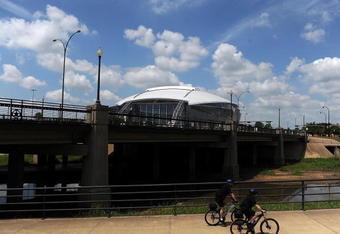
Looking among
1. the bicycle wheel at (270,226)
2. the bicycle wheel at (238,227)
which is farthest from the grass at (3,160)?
the bicycle wheel at (270,226)

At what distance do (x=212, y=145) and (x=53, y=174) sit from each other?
869 inches

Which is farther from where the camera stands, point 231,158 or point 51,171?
point 51,171

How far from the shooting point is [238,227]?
8297 millimetres

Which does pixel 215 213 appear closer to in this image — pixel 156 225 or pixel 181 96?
pixel 156 225

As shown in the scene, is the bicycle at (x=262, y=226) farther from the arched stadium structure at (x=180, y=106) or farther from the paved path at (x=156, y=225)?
the arched stadium structure at (x=180, y=106)

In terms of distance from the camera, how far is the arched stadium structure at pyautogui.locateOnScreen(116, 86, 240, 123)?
247 feet

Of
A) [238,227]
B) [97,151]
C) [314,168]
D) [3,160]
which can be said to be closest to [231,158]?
[314,168]

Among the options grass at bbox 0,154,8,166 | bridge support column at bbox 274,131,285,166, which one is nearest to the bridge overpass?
bridge support column at bbox 274,131,285,166

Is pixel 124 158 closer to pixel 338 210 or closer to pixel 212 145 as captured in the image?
pixel 212 145

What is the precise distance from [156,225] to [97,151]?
13307 mm

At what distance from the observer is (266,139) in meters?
59.2

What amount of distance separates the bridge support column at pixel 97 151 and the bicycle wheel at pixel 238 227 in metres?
14.4

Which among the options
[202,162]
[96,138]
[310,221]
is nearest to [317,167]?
[202,162]

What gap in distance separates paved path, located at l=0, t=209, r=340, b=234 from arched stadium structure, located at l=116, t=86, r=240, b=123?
6196cm
